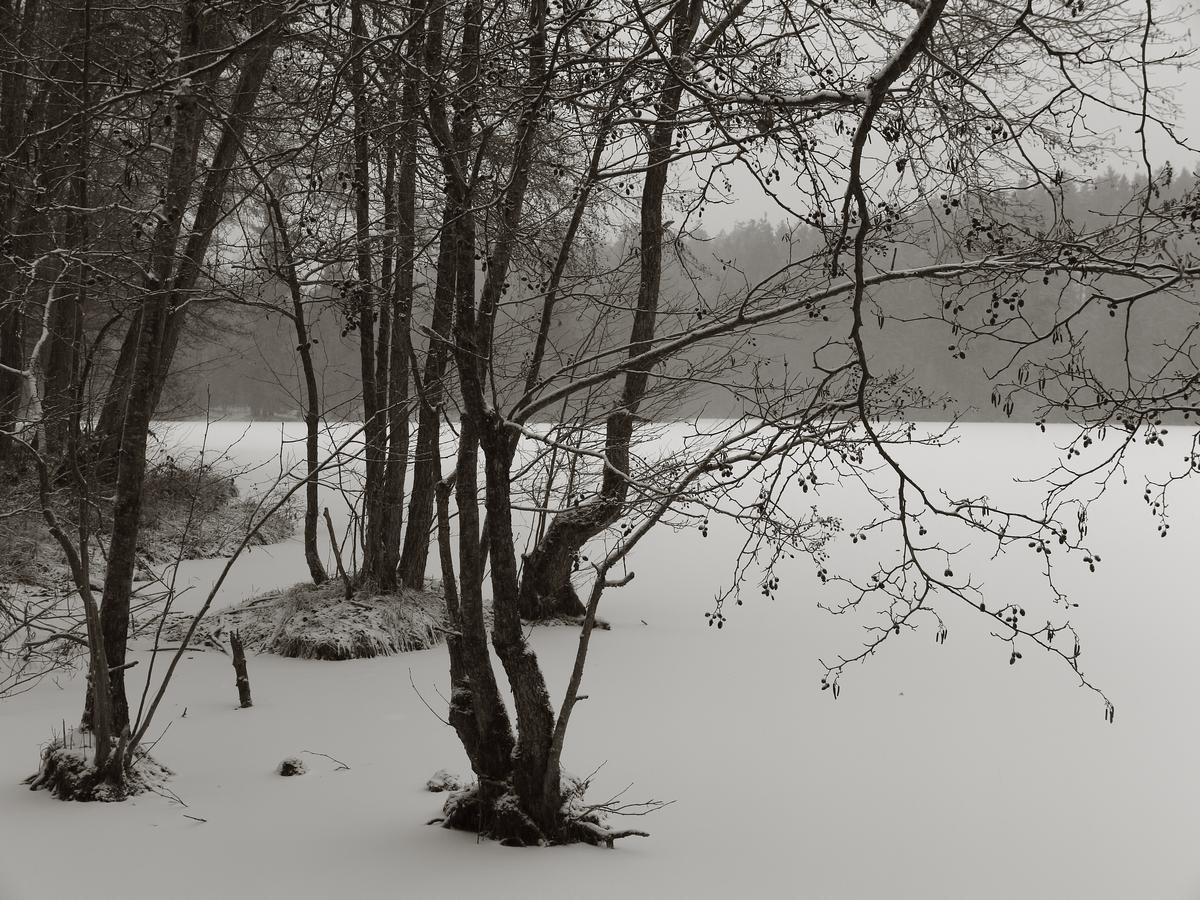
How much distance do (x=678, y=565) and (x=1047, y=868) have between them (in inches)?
342

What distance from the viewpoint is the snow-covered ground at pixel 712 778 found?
14.3 ft

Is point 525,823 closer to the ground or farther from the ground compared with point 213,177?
closer to the ground

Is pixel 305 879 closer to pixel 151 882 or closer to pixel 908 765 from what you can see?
pixel 151 882

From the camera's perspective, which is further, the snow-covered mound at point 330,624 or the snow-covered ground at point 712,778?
the snow-covered mound at point 330,624

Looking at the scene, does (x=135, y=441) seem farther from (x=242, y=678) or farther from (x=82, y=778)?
(x=242, y=678)

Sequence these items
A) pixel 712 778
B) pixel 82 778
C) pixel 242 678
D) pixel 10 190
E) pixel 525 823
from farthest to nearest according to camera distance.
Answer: pixel 10 190 → pixel 242 678 → pixel 712 778 → pixel 82 778 → pixel 525 823

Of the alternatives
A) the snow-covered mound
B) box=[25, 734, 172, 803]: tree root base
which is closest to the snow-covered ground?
box=[25, 734, 172, 803]: tree root base

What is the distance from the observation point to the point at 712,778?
5.82 metres

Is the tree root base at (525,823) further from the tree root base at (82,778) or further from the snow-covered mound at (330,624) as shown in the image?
the snow-covered mound at (330,624)

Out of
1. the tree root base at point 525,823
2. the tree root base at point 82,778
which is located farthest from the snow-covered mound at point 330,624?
the tree root base at point 525,823

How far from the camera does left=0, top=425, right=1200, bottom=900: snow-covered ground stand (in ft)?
14.3

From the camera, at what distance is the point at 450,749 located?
621 cm

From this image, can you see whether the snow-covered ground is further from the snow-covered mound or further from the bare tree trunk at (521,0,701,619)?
the bare tree trunk at (521,0,701,619)

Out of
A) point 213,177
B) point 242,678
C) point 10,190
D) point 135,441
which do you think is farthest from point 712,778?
point 10,190
